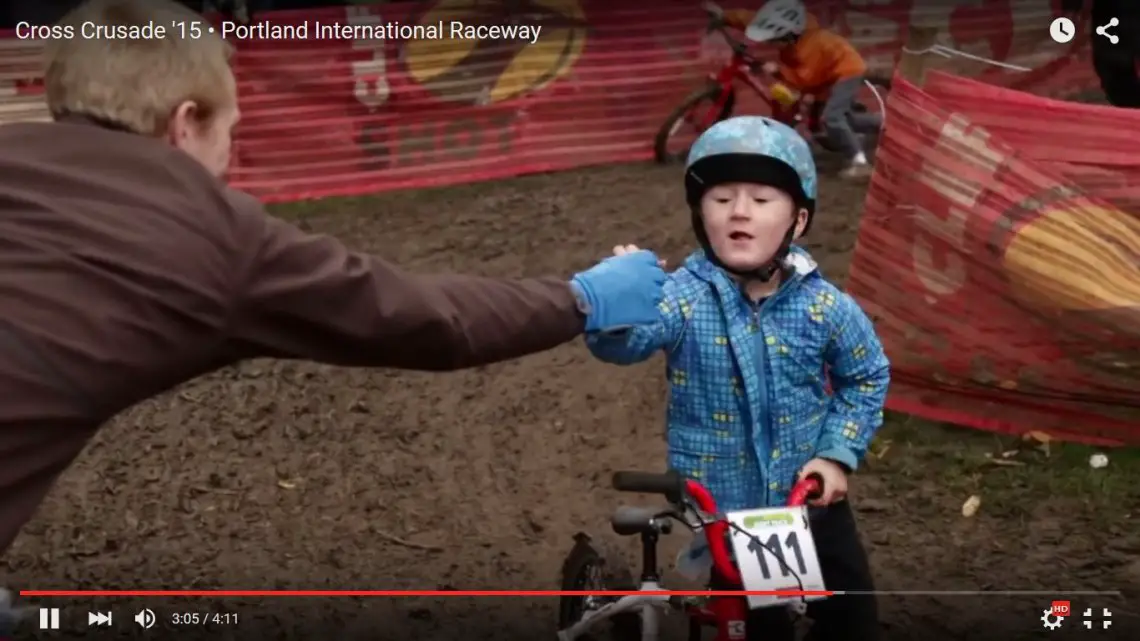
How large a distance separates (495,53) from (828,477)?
719 cm

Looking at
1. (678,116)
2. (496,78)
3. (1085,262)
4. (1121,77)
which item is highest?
(496,78)

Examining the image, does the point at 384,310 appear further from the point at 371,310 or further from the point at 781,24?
the point at 781,24

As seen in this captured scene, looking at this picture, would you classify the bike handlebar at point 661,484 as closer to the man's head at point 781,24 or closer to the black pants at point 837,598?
the black pants at point 837,598

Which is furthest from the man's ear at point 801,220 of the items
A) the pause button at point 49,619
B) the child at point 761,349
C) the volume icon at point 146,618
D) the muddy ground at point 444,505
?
the pause button at point 49,619

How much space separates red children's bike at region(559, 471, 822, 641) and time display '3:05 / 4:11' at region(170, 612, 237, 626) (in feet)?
4.17

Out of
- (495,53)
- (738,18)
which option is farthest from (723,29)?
(495,53)

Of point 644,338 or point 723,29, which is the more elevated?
point 723,29

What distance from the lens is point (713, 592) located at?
261 centimetres

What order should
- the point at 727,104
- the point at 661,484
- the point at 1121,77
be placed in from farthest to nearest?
the point at 727,104 < the point at 1121,77 < the point at 661,484

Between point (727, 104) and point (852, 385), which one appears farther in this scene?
point (727, 104)

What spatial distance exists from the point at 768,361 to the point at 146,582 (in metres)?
2.55

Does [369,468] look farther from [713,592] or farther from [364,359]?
[364,359]

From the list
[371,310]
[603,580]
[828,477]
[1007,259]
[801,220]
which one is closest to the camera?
[371,310]

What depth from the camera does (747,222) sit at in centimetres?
272
